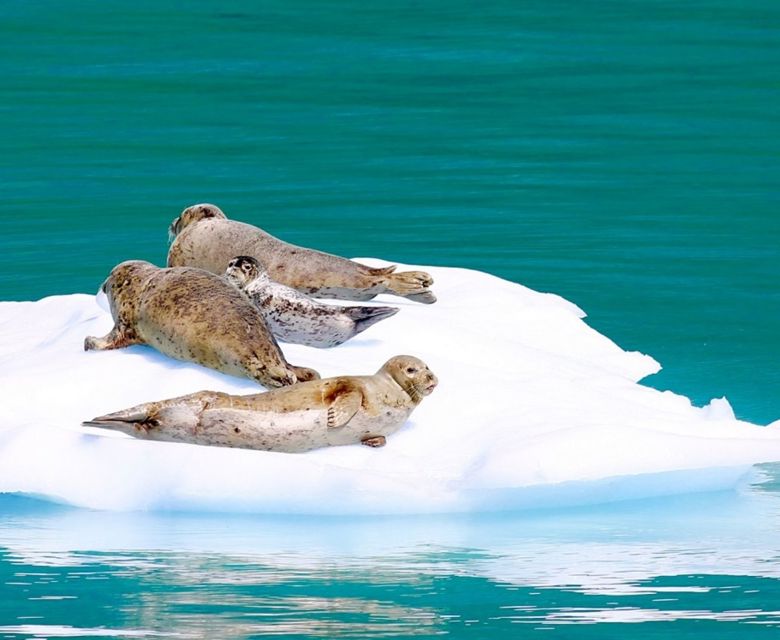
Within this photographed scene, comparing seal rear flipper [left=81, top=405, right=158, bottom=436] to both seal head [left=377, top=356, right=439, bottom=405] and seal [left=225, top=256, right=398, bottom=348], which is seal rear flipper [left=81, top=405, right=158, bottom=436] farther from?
seal [left=225, top=256, right=398, bottom=348]

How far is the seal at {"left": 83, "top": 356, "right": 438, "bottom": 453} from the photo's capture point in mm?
8492

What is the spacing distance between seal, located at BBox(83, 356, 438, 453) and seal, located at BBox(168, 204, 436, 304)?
8.68 feet

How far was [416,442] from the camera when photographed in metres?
8.81

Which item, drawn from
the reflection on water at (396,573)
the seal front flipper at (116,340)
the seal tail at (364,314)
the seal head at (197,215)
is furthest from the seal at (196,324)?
the seal head at (197,215)

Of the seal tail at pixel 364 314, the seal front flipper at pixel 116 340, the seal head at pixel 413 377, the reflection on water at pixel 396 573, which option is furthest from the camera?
the seal tail at pixel 364 314

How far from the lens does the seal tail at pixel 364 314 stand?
9953mm

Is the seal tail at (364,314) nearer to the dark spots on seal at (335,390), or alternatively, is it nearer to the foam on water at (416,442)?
the foam on water at (416,442)

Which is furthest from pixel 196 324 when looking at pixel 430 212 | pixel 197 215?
pixel 430 212

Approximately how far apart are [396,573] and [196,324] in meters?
2.51

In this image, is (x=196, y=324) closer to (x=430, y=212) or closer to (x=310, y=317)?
(x=310, y=317)

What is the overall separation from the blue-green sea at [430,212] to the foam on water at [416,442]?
15 cm

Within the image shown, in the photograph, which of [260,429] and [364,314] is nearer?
[260,429]

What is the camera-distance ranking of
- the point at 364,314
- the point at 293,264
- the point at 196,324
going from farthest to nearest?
the point at 293,264, the point at 364,314, the point at 196,324

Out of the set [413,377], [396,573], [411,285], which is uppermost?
[411,285]
